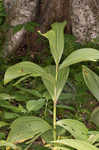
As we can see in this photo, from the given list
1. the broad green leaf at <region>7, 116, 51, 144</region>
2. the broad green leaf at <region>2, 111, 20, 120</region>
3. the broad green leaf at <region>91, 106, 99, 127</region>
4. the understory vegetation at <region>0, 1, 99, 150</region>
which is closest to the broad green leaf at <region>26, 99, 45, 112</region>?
the understory vegetation at <region>0, 1, 99, 150</region>

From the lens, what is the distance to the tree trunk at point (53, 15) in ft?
11.3

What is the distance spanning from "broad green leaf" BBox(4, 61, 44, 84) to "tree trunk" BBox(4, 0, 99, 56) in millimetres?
1944

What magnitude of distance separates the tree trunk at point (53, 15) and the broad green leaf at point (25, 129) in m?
2.08

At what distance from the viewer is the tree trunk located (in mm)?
3443

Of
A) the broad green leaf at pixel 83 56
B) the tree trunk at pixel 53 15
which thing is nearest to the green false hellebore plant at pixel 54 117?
the broad green leaf at pixel 83 56

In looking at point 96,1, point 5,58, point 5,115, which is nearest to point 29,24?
point 5,58

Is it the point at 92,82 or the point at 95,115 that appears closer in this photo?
the point at 92,82

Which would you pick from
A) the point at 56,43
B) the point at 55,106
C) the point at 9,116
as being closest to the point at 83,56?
the point at 56,43

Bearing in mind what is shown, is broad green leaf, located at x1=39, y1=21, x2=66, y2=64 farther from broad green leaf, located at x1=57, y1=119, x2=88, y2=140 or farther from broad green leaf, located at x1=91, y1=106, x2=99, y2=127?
broad green leaf, located at x1=91, y1=106, x2=99, y2=127

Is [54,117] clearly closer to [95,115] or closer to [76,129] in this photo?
[76,129]

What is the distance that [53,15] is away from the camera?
366cm

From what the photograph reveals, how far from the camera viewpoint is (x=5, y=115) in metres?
1.98

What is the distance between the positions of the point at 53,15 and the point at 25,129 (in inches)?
93.1

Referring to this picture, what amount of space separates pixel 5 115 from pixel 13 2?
2.06 m
